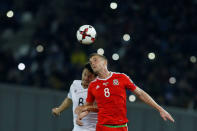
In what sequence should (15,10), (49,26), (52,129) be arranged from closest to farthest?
(52,129)
(49,26)
(15,10)

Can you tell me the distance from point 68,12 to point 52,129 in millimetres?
4527

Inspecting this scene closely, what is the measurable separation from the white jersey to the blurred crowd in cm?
448

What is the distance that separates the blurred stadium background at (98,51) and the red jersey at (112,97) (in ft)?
15.2

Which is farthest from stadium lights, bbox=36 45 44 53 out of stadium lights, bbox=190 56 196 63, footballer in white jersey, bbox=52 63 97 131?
footballer in white jersey, bbox=52 63 97 131

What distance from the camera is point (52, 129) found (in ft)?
40.4

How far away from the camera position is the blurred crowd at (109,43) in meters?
12.5

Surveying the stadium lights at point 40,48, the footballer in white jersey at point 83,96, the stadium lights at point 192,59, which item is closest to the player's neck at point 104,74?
the footballer in white jersey at point 83,96

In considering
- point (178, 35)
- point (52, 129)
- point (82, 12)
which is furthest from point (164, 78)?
point (82, 12)

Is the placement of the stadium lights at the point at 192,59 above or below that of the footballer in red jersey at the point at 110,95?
above

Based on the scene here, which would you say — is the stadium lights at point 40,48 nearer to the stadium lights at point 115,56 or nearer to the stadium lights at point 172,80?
the stadium lights at point 115,56

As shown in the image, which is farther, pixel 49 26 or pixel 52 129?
pixel 49 26

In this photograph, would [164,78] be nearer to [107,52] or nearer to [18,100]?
[107,52]

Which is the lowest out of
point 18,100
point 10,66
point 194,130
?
point 194,130

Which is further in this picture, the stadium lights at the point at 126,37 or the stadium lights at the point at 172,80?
the stadium lights at the point at 126,37
